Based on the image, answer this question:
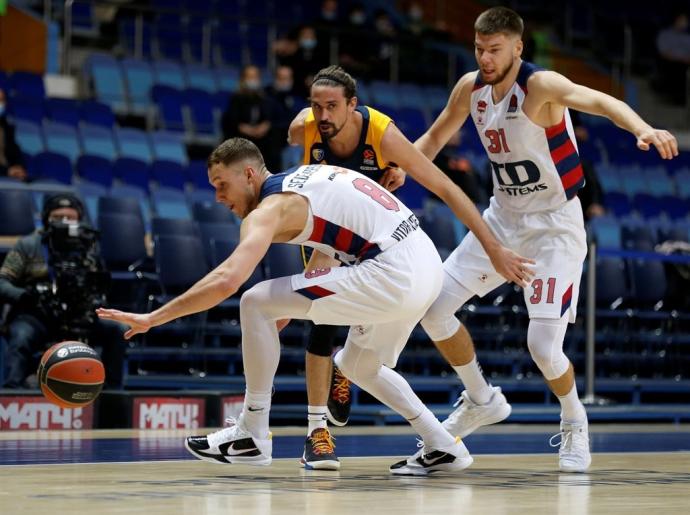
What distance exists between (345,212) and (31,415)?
143 inches

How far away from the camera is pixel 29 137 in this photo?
12.8 metres

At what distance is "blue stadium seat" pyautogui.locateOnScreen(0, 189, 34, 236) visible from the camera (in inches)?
402

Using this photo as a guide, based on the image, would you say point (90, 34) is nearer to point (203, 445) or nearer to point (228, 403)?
point (228, 403)

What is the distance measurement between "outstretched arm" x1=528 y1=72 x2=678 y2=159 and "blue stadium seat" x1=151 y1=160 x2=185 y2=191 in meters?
7.37

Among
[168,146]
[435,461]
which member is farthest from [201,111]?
[435,461]

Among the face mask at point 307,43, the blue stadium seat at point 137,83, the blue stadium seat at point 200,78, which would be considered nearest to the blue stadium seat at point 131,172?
the blue stadium seat at point 137,83

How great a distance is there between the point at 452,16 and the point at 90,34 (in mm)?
6428

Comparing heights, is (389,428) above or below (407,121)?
below

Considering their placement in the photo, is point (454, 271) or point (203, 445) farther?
point (454, 271)

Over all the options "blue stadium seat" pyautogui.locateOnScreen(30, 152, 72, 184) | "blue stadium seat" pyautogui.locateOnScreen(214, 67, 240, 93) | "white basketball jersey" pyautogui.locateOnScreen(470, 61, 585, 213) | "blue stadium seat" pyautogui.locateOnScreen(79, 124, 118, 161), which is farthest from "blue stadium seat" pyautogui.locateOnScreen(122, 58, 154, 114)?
"white basketball jersey" pyautogui.locateOnScreen(470, 61, 585, 213)

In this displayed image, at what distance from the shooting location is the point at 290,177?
5402mm

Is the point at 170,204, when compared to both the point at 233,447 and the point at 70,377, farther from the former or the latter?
the point at 233,447

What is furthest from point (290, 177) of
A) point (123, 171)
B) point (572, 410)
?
point (123, 171)

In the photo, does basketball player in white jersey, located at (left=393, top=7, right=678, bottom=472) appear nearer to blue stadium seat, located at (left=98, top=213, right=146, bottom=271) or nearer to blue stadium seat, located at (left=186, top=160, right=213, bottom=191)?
blue stadium seat, located at (left=98, top=213, right=146, bottom=271)
